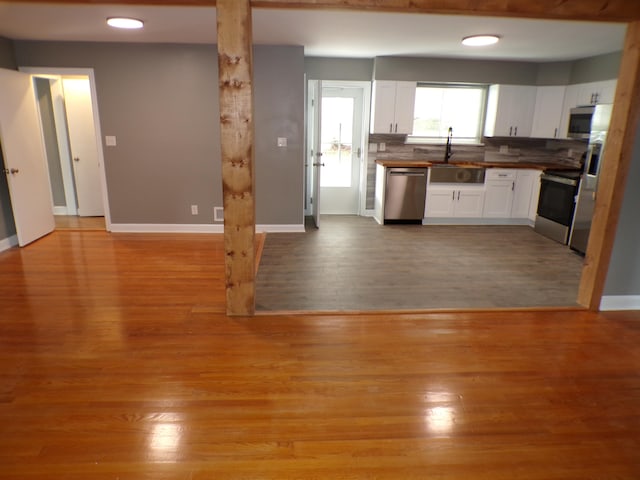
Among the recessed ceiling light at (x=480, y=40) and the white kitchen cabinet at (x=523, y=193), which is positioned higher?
the recessed ceiling light at (x=480, y=40)

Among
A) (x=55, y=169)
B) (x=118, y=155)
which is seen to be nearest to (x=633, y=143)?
(x=118, y=155)

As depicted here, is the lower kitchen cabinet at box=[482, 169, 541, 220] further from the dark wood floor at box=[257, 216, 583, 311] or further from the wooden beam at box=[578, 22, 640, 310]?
the wooden beam at box=[578, 22, 640, 310]

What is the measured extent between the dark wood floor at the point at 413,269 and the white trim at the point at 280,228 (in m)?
0.18

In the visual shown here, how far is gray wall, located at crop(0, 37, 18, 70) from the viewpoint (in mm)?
4879

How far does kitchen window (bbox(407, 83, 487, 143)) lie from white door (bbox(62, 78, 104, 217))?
498 centimetres

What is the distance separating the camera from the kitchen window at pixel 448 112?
21.9 ft

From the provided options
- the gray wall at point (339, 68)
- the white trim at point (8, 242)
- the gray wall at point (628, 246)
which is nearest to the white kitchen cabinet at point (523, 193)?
the gray wall at point (339, 68)

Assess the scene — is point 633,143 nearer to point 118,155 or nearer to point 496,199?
point 496,199

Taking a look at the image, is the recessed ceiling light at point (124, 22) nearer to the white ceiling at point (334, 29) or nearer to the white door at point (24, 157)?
the white ceiling at point (334, 29)

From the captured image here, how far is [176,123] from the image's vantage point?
216 inches

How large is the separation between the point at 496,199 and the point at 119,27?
548cm

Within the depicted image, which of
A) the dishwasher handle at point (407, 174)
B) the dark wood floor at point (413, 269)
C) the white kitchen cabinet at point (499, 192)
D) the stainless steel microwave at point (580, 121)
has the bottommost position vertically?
the dark wood floor at point (413, 269)

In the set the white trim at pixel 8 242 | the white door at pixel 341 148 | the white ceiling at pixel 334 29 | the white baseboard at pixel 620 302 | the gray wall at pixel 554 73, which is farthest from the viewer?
the white door at pixel 341 148

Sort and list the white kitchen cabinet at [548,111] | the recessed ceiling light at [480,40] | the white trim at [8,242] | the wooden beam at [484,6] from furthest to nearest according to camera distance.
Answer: the white kitchen cabinet at [548,111], the white trim at [8,242], the recessed ceiling light at [480,40], the wooden beam at [484,6]
